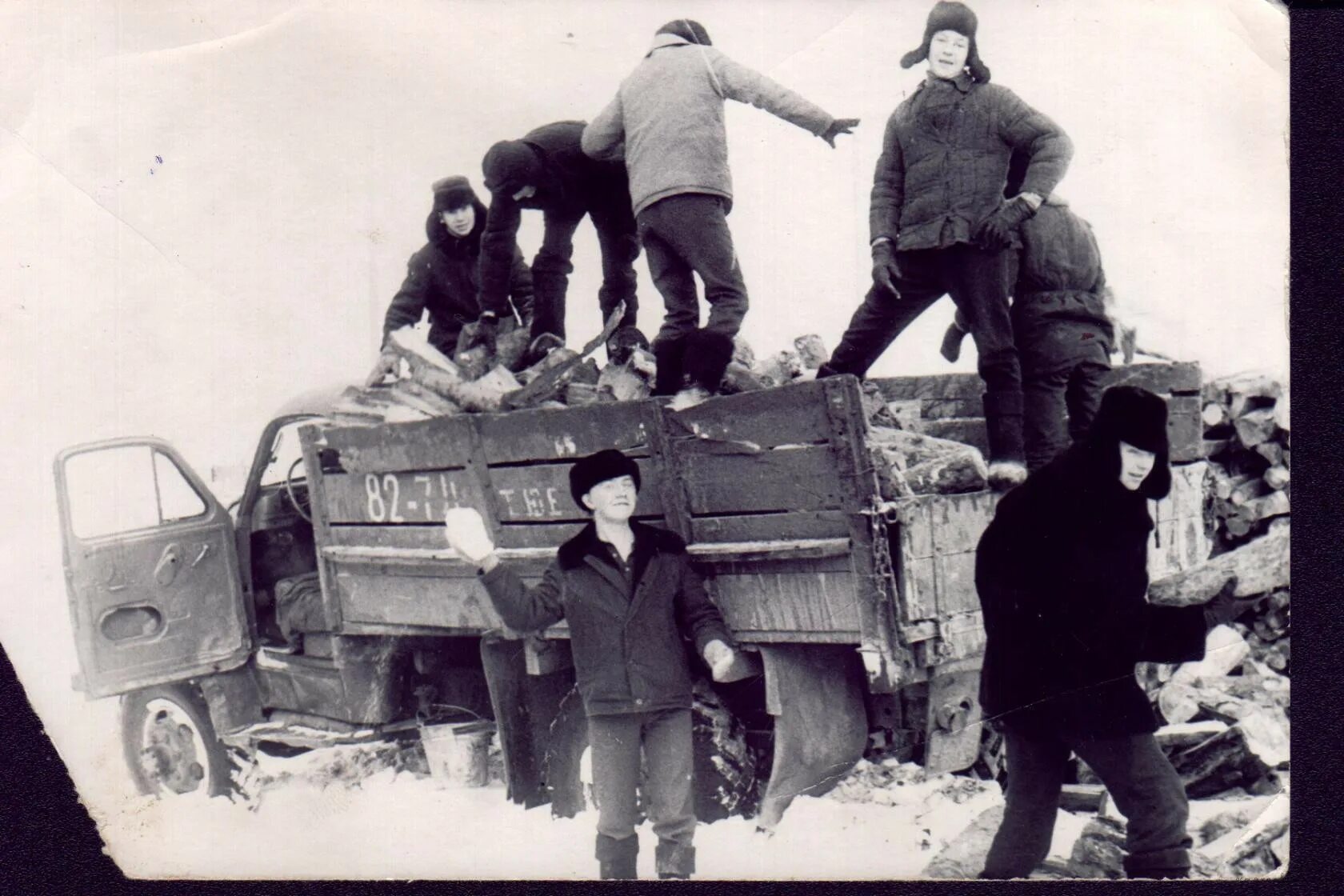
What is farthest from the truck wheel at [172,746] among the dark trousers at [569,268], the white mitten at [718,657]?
the white mitten at [718,657]

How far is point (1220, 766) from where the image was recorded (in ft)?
14.4

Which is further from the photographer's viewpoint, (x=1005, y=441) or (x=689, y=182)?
(x=689, y=182)

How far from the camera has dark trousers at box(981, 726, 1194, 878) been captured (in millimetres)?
4238

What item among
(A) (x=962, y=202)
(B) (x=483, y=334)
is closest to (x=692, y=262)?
(A) (x=962, y=202)

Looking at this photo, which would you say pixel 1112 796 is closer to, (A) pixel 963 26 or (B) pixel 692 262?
(B) pixel 692 262

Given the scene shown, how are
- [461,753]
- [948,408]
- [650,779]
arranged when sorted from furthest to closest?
[461,753] < [948,408] < [650,779]

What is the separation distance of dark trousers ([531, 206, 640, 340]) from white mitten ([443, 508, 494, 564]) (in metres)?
0.81

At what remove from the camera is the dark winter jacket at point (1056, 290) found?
4441 millimetres

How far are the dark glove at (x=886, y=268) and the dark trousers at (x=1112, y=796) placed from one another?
1376mm

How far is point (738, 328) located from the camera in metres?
4.57

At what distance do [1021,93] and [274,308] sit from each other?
8.71ft

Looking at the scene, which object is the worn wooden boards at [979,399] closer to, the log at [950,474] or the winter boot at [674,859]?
the log at [950,474]

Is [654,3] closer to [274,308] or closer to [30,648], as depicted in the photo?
[274,308]

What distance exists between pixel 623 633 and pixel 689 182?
1.40 meters
